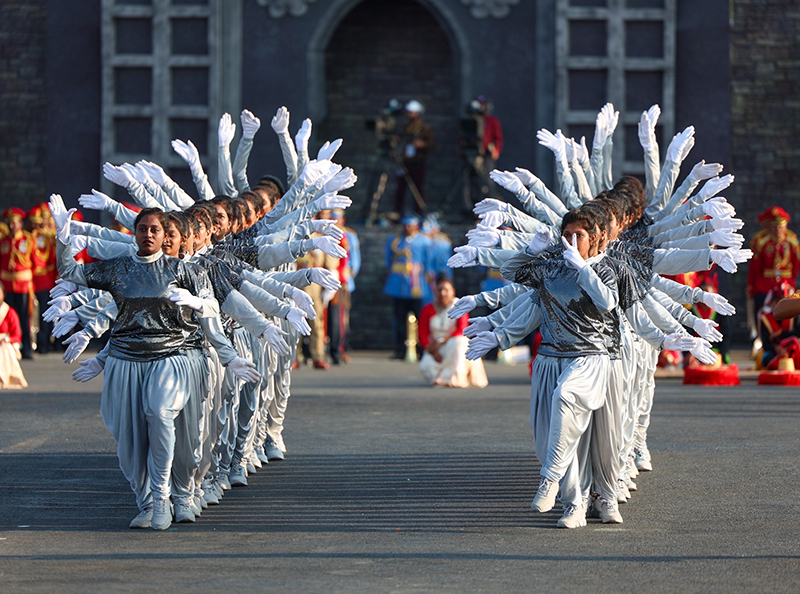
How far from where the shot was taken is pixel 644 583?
17.6 ft

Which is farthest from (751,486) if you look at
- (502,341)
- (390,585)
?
(390,585)

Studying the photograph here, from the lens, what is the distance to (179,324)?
6.73 m

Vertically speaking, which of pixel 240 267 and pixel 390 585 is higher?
pixel 240 267

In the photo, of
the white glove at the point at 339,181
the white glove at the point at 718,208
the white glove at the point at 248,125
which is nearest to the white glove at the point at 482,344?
the white glove at the point at 718,208

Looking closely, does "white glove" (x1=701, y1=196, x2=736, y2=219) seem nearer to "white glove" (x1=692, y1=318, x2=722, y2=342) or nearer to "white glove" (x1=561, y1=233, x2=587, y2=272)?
"white glove" (x1=692, y1=318, x2=722, y2=342)

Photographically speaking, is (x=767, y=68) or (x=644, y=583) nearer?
(x=644, y=583)

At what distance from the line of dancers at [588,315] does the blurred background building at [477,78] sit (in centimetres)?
996

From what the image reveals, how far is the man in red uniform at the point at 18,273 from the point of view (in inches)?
648

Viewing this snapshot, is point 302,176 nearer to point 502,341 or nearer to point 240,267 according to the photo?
point 240,267

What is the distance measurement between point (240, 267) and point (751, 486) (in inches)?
126

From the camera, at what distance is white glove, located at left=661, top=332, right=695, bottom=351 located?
6.99 m

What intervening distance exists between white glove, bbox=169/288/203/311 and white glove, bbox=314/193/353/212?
1318 millimetres

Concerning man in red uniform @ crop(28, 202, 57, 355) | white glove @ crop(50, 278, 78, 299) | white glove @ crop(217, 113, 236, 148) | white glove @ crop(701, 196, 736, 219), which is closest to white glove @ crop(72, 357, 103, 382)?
white glove @ crop(50, 278, 78, 299)

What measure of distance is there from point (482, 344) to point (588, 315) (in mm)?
634
